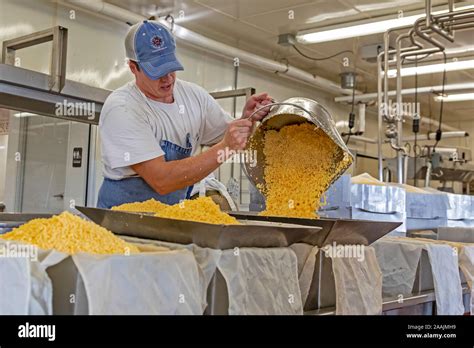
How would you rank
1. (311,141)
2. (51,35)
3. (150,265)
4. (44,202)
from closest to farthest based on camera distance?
(150,265)
(311,141)
(51,35)
(44,202)

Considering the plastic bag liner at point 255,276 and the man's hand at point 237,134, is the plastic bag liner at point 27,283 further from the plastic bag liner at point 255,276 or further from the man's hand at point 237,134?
the man's hand at point 237,134

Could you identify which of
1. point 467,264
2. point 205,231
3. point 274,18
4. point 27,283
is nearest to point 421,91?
point 274,18

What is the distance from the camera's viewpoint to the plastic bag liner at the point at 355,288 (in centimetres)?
138

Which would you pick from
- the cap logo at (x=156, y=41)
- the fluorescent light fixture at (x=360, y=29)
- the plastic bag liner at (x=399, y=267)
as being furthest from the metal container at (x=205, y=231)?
the fluorescent light fixture at (x=360, y=29)

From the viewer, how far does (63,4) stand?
13.3 ft

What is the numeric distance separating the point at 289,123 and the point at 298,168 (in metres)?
0.15

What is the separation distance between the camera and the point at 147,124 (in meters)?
1.76

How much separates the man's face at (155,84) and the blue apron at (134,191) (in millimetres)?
169

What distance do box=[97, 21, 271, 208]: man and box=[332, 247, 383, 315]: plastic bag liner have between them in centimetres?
46

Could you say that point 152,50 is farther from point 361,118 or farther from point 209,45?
point 361,118

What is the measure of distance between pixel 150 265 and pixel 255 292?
283 millimetres

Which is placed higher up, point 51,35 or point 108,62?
point 108,62

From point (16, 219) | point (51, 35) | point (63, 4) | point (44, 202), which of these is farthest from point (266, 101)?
point (63, 4)
